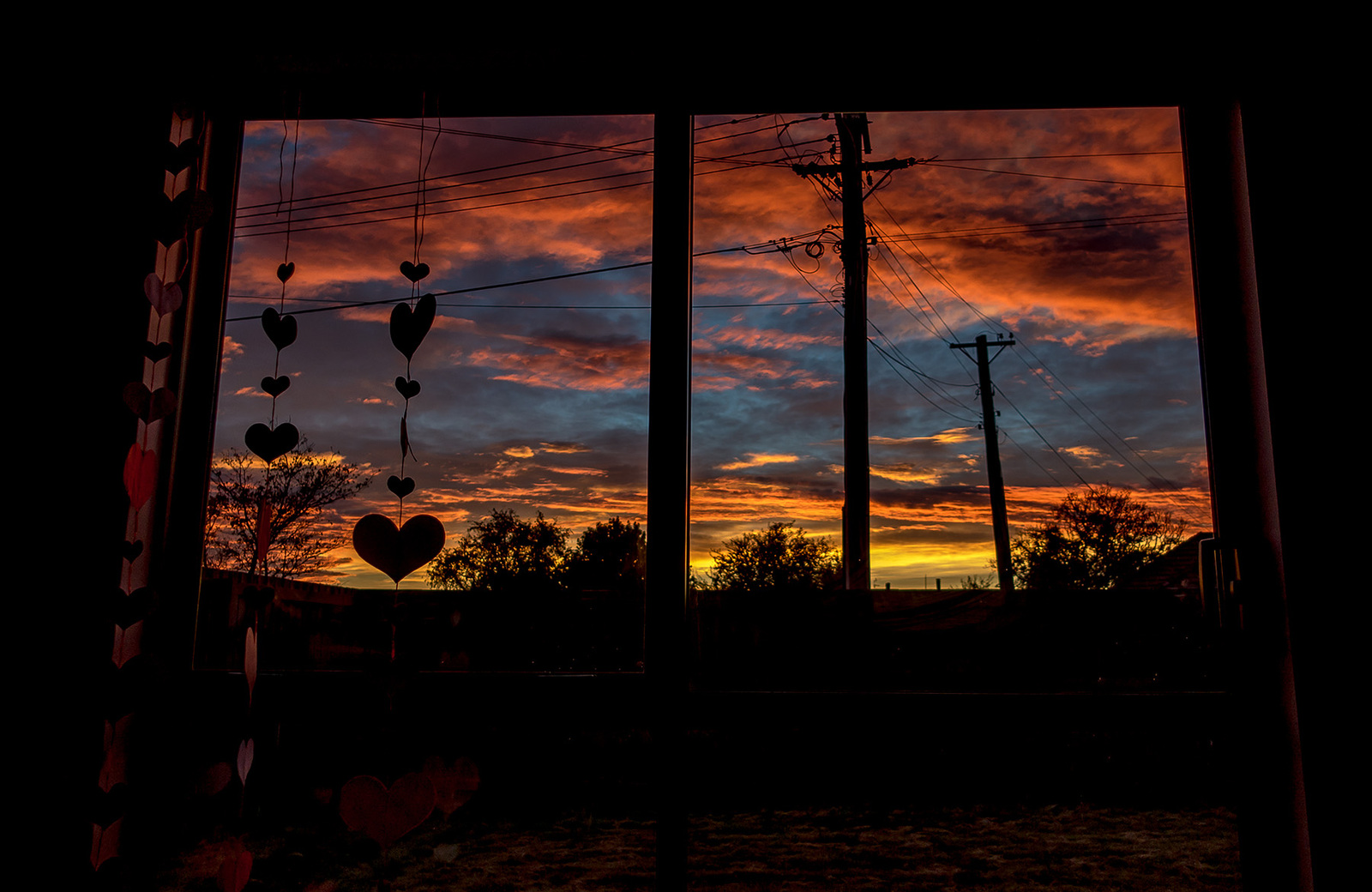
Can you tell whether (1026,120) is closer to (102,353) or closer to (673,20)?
(673,20)

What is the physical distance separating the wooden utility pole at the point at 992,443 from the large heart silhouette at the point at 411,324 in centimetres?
129

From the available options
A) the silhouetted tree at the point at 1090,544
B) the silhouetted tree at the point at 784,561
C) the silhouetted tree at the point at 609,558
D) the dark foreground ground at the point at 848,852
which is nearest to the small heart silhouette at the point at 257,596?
the dark foreground ground at the point at 848,852

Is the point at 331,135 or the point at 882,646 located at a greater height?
the point at 331,135

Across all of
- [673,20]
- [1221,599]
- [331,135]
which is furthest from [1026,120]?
[331,135]

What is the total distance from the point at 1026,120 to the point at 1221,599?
107 cm

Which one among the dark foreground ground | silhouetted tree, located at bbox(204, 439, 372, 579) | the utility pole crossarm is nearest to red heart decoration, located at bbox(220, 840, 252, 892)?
the dark foreground ground

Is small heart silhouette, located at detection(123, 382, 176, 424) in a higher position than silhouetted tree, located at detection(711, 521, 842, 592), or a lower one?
higher

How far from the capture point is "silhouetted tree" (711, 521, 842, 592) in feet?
5.83

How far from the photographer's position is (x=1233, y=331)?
112 centimetres

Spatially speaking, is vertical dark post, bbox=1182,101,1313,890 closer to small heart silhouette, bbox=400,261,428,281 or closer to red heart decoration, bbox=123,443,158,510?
small heart silhouette, bbox=400,261,428,281

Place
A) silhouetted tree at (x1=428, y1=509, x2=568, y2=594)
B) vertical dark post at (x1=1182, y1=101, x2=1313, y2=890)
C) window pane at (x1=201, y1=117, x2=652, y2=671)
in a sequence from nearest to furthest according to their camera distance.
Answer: vertical dark post at (x1=1182, y1=101, x2=1313, y2=890) < window pane at (x1=201, y1=117, x2=652, y2=671) < silhouetted tree at (x1=428, y1=509, x2=568, y2=594)

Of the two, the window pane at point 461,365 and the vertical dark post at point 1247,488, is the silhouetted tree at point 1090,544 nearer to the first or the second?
the vertical dark post at point 1247,488

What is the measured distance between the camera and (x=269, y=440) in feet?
3.76

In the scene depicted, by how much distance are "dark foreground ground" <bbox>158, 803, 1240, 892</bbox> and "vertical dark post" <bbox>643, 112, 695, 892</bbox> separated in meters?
0.14
